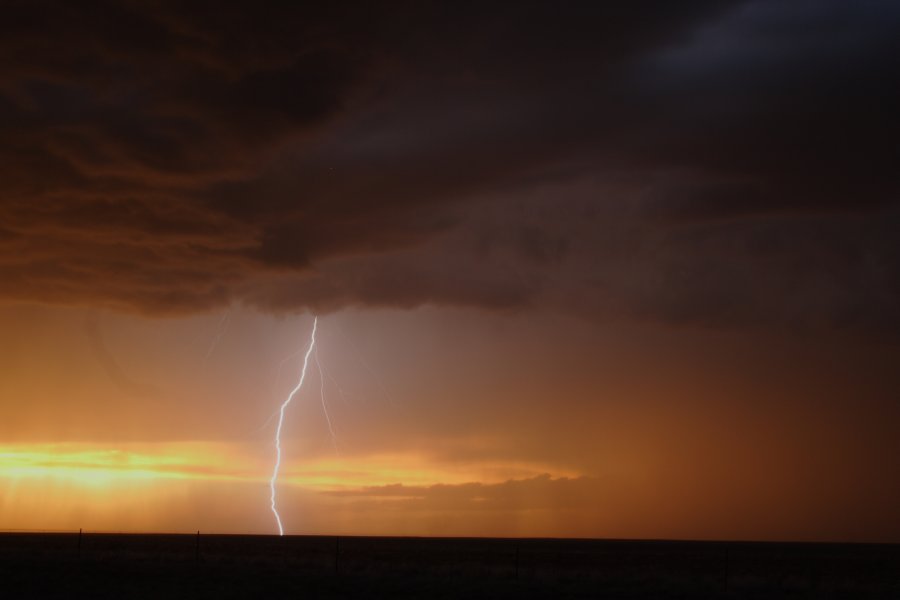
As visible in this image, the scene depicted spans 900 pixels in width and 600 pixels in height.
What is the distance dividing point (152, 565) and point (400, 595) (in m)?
9.87

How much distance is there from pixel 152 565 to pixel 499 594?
12.0 meters

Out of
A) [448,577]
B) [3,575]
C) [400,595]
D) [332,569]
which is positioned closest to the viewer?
[400,595]

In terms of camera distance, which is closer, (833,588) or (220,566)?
(833,588)

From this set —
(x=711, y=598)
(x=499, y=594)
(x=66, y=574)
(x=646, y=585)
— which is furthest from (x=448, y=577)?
(x=66, y=574)

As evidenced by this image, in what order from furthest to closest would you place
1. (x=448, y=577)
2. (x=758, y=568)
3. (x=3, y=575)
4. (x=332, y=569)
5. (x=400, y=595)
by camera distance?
1. (x=758, y=568)
2. (x=332, y=569)
3. (x=448, y=577)
4. (x=3, y=575)
5. (x=400, y=595)

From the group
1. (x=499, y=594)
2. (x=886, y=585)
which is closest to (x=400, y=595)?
(x=499, y=594)

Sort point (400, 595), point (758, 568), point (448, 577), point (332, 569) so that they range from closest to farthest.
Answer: point (400, 595) → point (448, 577) → point (332, 569) → point (758, 568)

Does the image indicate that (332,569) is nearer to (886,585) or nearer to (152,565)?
(152,565)

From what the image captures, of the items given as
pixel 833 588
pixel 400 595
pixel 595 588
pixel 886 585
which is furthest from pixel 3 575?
pixel 886 585

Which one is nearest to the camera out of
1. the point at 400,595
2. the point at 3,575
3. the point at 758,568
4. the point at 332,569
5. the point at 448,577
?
the point at 400,595

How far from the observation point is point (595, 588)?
25.7 meters

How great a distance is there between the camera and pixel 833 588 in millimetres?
26531

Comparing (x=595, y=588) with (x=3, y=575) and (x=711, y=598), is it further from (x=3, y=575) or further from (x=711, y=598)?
(x=3, y=575)

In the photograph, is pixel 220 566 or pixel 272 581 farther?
pixel 220 566
